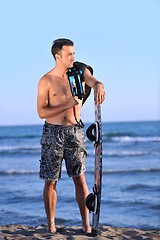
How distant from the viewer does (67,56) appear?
4.48m

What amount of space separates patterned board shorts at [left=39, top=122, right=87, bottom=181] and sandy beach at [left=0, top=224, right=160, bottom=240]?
0.54m

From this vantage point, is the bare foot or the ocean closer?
the bare foot

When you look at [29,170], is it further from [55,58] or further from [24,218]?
[55,58]

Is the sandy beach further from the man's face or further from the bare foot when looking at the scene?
the man's face

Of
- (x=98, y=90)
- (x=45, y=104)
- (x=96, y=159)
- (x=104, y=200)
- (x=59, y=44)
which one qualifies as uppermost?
(x=59, y=44)

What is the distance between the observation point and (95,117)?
4.46m

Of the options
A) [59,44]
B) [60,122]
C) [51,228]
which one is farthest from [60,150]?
[59,44]

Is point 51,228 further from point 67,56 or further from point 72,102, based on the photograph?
point 67,56

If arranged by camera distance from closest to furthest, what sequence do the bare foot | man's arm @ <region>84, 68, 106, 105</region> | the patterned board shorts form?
man's arm @ <region>84, 68, 106, 105</region> < the patterned board shorts < the bare foot

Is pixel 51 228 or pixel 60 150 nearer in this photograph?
pixel 60 150

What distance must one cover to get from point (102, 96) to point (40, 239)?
4.48 feet

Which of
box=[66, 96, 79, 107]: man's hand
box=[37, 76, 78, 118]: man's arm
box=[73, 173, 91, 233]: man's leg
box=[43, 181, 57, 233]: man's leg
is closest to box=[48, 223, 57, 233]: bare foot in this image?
box=[43, 181, 57, 233]: man's leg

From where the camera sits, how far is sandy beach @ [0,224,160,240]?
14.9 ft

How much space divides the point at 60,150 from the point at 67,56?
0.83 m
